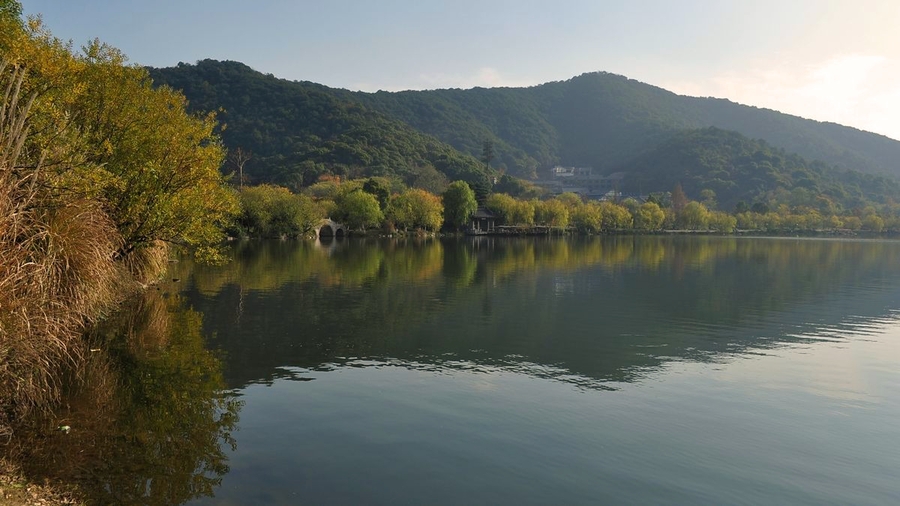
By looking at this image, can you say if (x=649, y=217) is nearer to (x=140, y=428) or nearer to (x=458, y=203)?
(x=458, y=203)

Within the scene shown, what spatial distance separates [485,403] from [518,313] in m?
15.8

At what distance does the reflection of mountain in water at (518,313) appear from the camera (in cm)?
2255

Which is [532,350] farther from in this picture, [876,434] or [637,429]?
[876,434]

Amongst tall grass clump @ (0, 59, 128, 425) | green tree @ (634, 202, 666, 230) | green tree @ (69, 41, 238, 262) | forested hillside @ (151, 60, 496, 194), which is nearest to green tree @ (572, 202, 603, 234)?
green tree @ (634, 202, 666, 230)

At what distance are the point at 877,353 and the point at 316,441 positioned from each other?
23380mm

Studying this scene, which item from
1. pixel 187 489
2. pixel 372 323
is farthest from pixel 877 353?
pixel 187 489

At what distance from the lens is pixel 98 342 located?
21578 millimetres

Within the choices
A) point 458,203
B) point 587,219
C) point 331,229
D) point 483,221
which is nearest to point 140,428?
point 331,229

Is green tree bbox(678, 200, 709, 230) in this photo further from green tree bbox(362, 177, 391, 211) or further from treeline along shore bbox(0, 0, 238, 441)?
treeline along shore bbox(0, 0, 238, 441)

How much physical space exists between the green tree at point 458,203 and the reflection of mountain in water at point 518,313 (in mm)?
76957

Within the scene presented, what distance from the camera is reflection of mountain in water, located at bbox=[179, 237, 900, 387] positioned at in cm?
2255

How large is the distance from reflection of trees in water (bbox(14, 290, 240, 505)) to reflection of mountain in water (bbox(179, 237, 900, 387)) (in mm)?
1718

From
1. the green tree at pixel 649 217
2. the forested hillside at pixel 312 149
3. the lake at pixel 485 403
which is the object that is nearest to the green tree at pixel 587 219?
the green tree at pixel 649 217

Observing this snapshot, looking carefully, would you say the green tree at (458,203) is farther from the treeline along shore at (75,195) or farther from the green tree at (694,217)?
the treeline along shore at (75,195)
